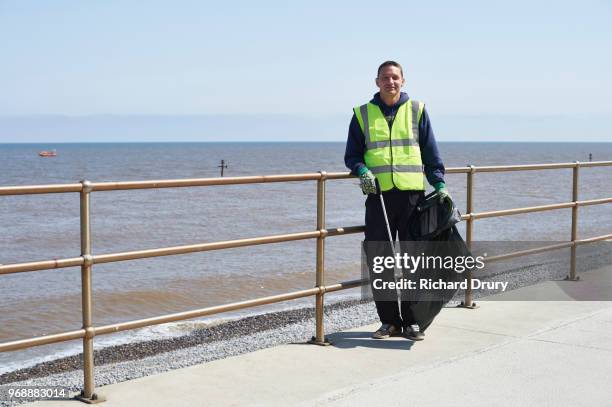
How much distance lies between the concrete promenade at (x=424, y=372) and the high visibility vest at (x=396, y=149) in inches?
44.7

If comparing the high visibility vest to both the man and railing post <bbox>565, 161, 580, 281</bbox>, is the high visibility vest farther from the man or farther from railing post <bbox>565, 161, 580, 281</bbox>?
railing post <bbox>565, 161, 580, 281</bbox>

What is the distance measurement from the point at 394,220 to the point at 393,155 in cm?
47

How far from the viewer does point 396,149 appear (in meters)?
5.95

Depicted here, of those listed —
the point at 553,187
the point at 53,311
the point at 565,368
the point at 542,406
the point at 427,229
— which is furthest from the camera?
the point at 553,187

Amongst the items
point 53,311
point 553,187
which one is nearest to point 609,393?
point 53,311

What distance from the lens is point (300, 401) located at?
15.6 ft

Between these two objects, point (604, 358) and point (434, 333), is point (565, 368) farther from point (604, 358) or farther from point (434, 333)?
point (434, 333)

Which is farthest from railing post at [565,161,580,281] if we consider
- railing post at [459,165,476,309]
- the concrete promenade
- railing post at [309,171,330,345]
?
railing post at [309,171,330,345]

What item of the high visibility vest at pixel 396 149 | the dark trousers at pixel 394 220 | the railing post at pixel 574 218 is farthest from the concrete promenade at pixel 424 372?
the railing post at pixel 574 218

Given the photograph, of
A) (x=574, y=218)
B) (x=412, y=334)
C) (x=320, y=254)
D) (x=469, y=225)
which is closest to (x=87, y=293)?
(x=320, y=254)

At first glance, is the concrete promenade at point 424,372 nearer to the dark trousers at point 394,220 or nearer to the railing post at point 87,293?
the railing post at point 87,293

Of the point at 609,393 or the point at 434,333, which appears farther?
the point at 434,333

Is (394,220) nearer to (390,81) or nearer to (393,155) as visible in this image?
(393,155)

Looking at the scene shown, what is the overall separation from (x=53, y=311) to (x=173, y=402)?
5.86 m
